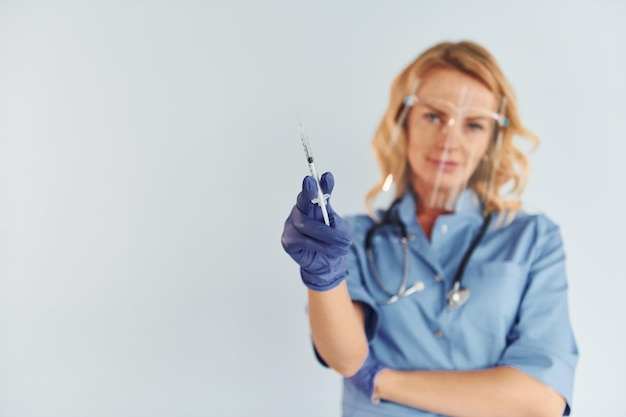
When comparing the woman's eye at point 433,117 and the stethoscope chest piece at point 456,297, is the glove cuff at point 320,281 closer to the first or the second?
the stethoscope chest piece at point 456,297

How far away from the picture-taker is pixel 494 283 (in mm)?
1555

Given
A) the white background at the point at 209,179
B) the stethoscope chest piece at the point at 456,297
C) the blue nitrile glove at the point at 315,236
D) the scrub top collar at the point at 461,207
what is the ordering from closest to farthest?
the blue nitrile glove at the point at 315,236, the stethoscope chest piece at the point at 456,297, the scrub top collar at the point at 461,207, the white background at the point at 209,179

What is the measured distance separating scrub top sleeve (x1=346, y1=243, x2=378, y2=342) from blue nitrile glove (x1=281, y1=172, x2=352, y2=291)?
0.27 meters

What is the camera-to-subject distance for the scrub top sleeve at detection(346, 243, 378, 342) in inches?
61.4

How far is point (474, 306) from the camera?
155cm

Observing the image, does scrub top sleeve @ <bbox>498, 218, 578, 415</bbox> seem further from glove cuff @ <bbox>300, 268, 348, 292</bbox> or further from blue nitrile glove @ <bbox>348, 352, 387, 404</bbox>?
glove cuff @ <bbox>300, 268, 348, 292</bbox>

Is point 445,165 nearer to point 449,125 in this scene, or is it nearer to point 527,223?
point 449,125

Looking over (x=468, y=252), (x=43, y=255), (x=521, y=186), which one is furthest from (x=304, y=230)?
(x=43, y=255)

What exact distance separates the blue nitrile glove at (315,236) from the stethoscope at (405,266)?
0.34 metres

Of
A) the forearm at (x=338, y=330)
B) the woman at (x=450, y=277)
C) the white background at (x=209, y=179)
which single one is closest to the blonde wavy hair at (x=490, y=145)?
the woman at (x=450, y=277)

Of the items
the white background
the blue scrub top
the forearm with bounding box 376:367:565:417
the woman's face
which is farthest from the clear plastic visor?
the forearm with bounding box 376:367:565:417

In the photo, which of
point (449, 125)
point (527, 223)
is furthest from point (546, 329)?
point (449, 125)

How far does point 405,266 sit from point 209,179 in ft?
2.20

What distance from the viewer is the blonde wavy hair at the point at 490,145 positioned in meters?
1.62
